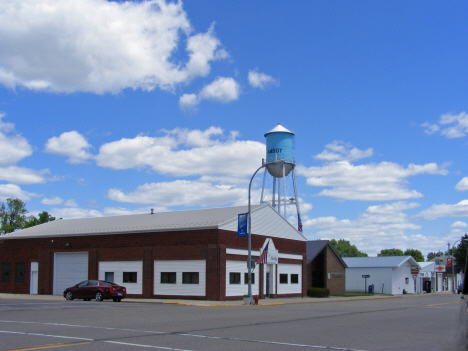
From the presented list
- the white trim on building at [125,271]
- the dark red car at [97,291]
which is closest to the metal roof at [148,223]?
the white trim on building at [125,271]

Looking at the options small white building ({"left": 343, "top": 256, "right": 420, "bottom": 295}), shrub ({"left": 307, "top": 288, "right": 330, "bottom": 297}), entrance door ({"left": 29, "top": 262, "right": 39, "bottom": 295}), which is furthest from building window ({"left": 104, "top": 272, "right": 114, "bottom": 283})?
small white building ({"left": 343, "top": 256, "right": 420, "bottom": 295})

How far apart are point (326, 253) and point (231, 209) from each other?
49.6 feet

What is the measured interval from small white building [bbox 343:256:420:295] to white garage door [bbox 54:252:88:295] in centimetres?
3542

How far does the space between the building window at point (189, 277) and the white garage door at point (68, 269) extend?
9.66m

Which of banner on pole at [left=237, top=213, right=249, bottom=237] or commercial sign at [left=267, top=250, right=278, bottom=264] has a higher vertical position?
banner on pole at [left=237, top=213, right=249, bottom=237]

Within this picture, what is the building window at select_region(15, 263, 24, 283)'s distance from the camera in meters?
43.2

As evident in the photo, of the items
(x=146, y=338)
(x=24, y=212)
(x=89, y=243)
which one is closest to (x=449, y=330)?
(x=146, y=338)

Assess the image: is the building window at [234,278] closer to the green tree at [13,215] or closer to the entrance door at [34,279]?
the entrance door at [34,279]

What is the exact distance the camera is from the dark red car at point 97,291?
31.4 meters

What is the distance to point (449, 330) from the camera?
15930 mm

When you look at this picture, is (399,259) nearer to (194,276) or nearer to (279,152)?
(279,152)

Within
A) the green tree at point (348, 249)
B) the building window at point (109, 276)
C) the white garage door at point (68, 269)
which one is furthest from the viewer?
the green tree at point (348, 249)

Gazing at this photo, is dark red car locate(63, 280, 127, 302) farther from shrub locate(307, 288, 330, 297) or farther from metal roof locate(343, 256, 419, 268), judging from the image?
metal roof locate(343, 256, 419, 268)

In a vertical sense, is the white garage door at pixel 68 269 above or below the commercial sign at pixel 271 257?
below
